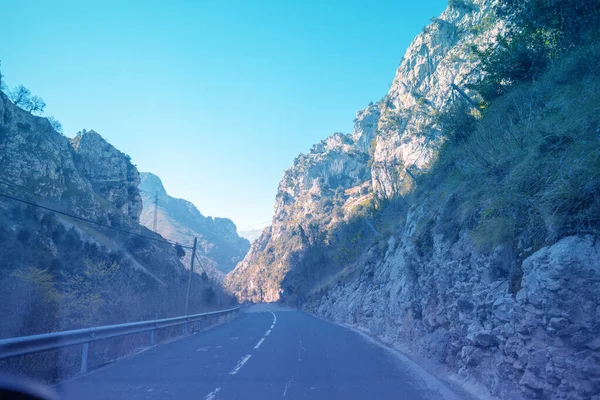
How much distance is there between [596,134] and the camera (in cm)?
585

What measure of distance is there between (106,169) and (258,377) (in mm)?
Result: 67318

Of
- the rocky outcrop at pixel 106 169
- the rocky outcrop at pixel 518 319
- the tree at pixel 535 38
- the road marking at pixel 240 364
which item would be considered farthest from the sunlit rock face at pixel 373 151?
the rocky outcrop at pixel 106 169

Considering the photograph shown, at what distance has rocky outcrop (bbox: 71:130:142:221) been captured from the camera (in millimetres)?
61188

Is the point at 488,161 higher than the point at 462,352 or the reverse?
higher

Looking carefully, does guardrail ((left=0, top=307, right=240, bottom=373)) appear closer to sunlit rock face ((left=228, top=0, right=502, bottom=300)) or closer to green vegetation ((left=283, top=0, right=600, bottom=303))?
green vegetation ((left=283, top=0, right=600, bottom=303))

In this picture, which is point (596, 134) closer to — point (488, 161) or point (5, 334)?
point (488, 161)

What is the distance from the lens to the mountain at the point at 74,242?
42.3 ft

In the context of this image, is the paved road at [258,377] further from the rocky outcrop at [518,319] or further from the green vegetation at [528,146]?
the green vegetation at [528,146]

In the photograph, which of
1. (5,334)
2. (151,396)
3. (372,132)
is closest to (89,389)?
(151,396)

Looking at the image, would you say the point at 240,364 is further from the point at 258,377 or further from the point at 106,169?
the point at 106,169

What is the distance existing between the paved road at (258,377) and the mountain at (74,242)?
2591mm

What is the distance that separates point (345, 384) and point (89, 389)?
14.7ft

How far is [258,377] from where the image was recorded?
6.70 m

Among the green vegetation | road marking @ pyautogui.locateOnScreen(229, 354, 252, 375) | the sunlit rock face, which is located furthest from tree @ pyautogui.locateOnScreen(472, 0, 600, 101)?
the sunlit rock face
